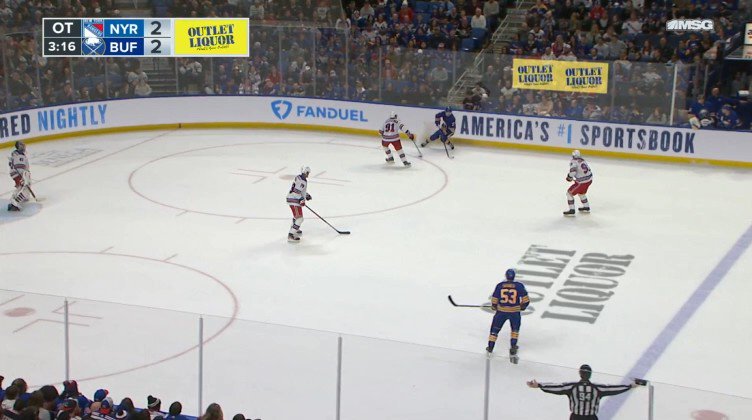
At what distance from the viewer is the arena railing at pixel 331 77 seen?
21203 millimetres

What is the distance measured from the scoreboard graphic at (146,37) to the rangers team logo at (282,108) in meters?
1.30

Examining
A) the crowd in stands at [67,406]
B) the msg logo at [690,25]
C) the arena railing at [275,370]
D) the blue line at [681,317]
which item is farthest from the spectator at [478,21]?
the crowd in stands at [67,406]

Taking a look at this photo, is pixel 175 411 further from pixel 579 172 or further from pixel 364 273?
pixel 579 172

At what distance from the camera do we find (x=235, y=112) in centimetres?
2453

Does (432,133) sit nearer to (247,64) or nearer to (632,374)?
(247,64)

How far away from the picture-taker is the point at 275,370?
8.96 metres

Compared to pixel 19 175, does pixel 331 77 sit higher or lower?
higher

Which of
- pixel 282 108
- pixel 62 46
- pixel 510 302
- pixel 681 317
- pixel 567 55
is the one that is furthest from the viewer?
pixel 282 108

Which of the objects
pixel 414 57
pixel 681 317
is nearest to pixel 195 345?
pixel 681 317

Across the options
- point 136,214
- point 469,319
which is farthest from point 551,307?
point 136,214

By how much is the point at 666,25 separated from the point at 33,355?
Answer: 17076 mm

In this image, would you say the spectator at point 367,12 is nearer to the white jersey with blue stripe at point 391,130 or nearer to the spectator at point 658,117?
the white jersey with blue stripe at point 391,130

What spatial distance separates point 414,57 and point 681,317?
11.9m

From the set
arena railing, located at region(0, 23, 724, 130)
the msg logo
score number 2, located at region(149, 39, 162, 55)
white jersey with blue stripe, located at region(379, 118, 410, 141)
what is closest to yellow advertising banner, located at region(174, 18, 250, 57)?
arena railing, located at region(0, 23, 724, 130)
